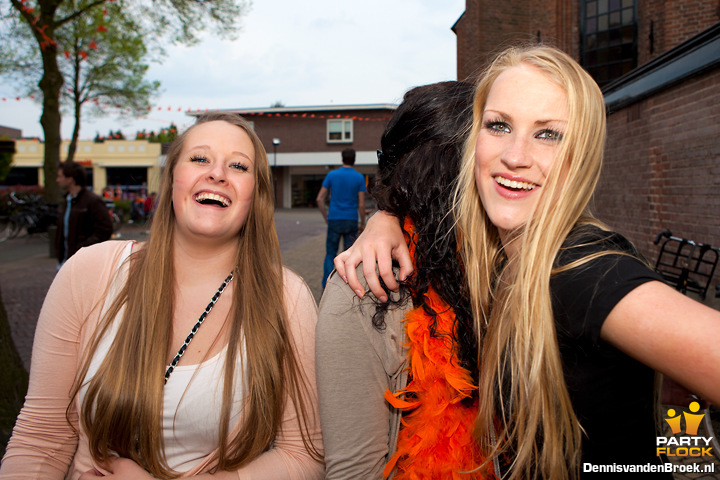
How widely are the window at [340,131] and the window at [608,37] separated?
25.4 meters

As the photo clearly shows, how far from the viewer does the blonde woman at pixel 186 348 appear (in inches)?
61.4

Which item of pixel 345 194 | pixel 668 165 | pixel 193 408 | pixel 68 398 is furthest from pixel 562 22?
pixel 68 398

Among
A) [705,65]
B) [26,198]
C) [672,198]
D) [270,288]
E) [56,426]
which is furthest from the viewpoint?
[26,198]

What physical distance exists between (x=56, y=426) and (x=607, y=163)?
9.35 metres

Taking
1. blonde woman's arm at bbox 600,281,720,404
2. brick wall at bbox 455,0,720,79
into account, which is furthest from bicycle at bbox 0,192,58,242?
blonde woman's arm at bbox 600,281,720,404

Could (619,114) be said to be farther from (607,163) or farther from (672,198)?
(672,198)

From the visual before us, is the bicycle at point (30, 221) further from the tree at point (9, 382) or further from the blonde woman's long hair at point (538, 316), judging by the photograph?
the blonde woman's long hair at point (538, 316)

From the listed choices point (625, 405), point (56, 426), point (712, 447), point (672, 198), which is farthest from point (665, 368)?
point (672, 198)

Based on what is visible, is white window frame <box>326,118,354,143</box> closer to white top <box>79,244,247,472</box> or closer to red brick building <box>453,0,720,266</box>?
red brick building <box>453,0,720,266</box>

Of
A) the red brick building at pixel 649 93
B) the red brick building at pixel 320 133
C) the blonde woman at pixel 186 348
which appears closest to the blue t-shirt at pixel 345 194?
the red brick building at pixel 649 93

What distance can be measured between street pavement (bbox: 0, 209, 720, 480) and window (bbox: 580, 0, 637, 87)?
7.30 m

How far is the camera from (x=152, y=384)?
1558 millimetres

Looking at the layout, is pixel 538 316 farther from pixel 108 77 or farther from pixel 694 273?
pixel 108 77

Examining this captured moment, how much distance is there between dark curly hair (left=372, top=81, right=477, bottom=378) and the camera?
1.47 m
